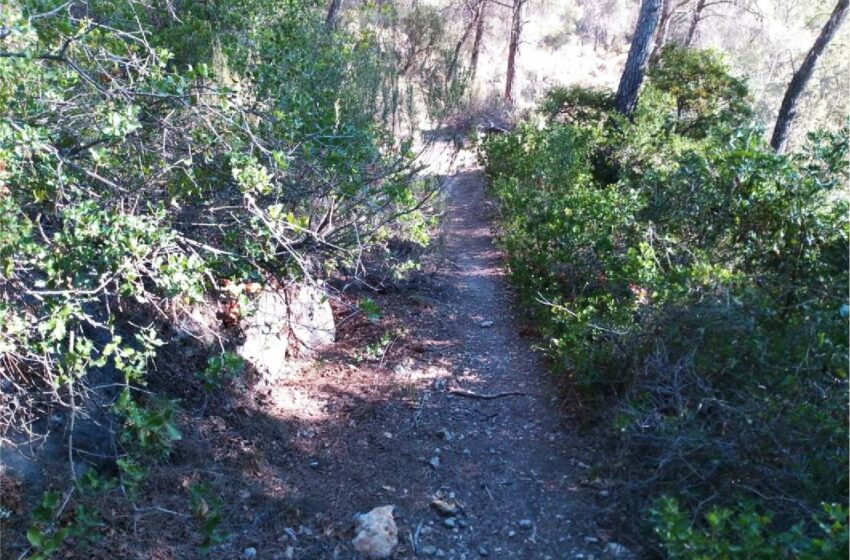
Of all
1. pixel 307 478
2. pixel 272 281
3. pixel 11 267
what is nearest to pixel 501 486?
pixel 307 478

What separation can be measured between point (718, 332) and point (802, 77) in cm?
831

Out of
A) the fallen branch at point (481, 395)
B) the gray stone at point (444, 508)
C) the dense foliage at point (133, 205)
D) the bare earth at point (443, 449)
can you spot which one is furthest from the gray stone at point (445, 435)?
the dense foliage at point (133, 205)

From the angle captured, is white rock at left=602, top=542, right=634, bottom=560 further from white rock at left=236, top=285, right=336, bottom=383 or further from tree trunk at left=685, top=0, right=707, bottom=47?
tree trunk at left=685, top=0, right=707, bottom=47

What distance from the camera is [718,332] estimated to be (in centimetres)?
358

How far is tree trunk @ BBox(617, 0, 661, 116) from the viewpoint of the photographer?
984cm

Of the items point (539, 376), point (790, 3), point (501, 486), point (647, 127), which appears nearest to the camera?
point (501, 486)

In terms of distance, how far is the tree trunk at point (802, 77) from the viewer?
380 inches

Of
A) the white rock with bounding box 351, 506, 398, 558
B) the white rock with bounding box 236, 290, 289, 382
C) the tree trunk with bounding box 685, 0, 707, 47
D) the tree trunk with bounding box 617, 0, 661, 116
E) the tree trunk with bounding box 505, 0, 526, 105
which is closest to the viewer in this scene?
the white rock with bounding box 351, 506, 398, 558

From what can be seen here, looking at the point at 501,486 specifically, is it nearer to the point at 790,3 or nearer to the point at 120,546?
the point at 120,546

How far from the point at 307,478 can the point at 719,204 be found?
12.2 feet

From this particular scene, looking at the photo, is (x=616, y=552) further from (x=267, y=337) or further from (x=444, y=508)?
(x=267, y=337)

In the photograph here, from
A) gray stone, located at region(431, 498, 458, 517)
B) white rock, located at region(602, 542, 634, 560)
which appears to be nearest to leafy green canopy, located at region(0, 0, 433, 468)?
gray stone, located at region(431, 498, 458, 517)

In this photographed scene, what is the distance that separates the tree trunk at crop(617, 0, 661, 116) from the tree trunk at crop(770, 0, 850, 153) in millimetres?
2225

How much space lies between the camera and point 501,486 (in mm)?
4117
